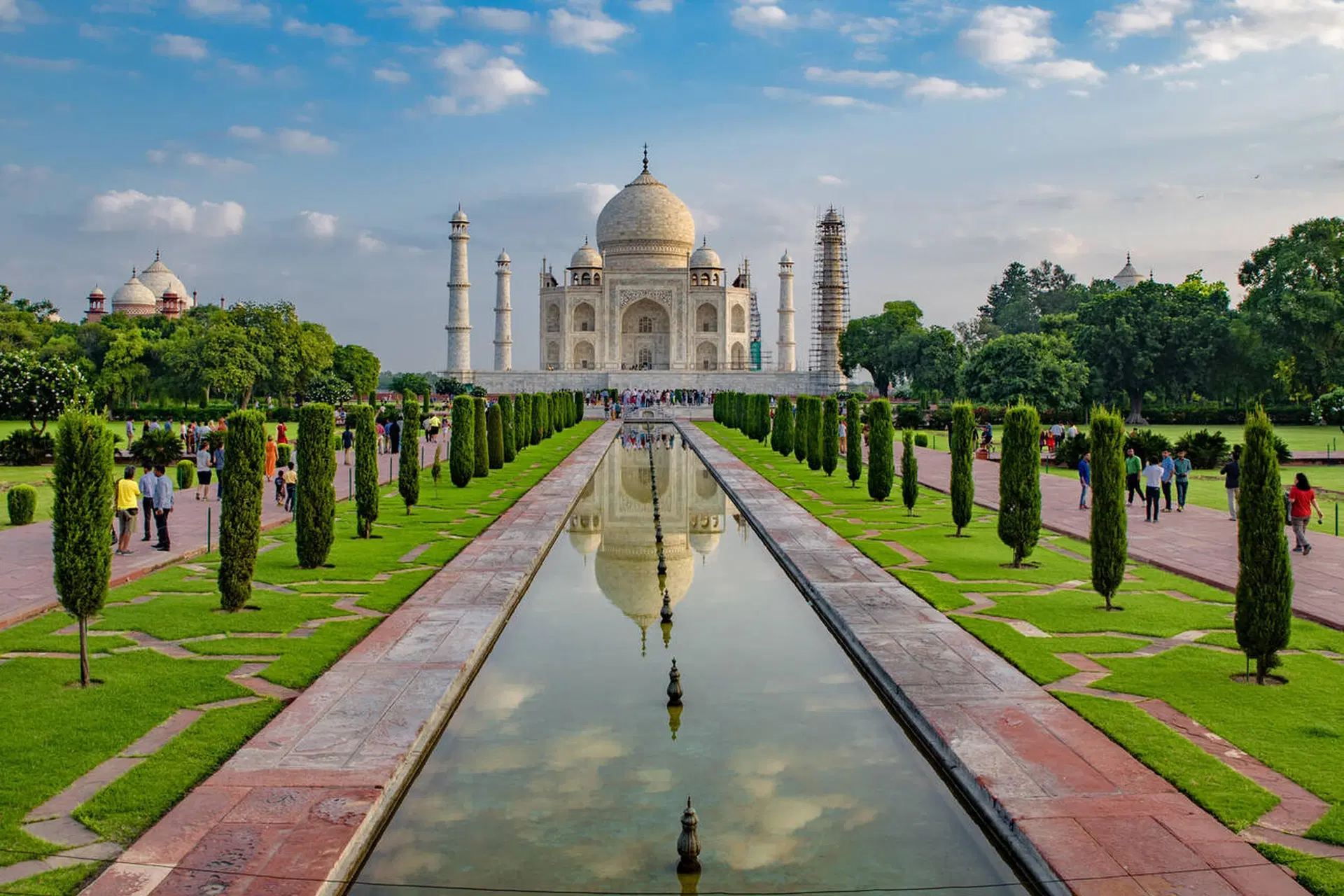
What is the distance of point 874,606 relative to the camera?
356 inches

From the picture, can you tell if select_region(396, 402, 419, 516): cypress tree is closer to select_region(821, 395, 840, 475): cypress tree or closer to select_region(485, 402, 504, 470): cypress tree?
select_region(485, 402, 504, 470): cypress tree

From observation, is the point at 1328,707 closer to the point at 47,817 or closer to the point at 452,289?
the point at 47,817

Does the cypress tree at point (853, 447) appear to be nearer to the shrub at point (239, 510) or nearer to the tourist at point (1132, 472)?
the tourist at point (1132, 472)

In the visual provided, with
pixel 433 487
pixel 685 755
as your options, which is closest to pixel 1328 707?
pixel 685 755

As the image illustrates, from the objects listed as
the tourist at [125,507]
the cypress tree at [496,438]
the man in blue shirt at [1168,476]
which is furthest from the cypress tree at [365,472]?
the man in blue shirt at [1168,476]

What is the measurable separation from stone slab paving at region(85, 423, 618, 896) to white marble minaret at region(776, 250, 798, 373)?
53390 millimetres

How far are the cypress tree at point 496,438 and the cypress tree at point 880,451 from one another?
26.4 feet

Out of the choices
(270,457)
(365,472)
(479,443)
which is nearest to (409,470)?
(365,472)

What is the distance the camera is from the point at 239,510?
8.63m

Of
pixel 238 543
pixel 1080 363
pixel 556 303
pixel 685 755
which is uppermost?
pixel 556 303

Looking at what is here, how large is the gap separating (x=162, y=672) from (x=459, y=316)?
51.0 meters

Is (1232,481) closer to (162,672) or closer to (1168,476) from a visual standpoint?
(1168,476)

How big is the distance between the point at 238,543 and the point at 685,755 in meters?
4.37

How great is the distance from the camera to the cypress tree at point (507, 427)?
23.5 meters
